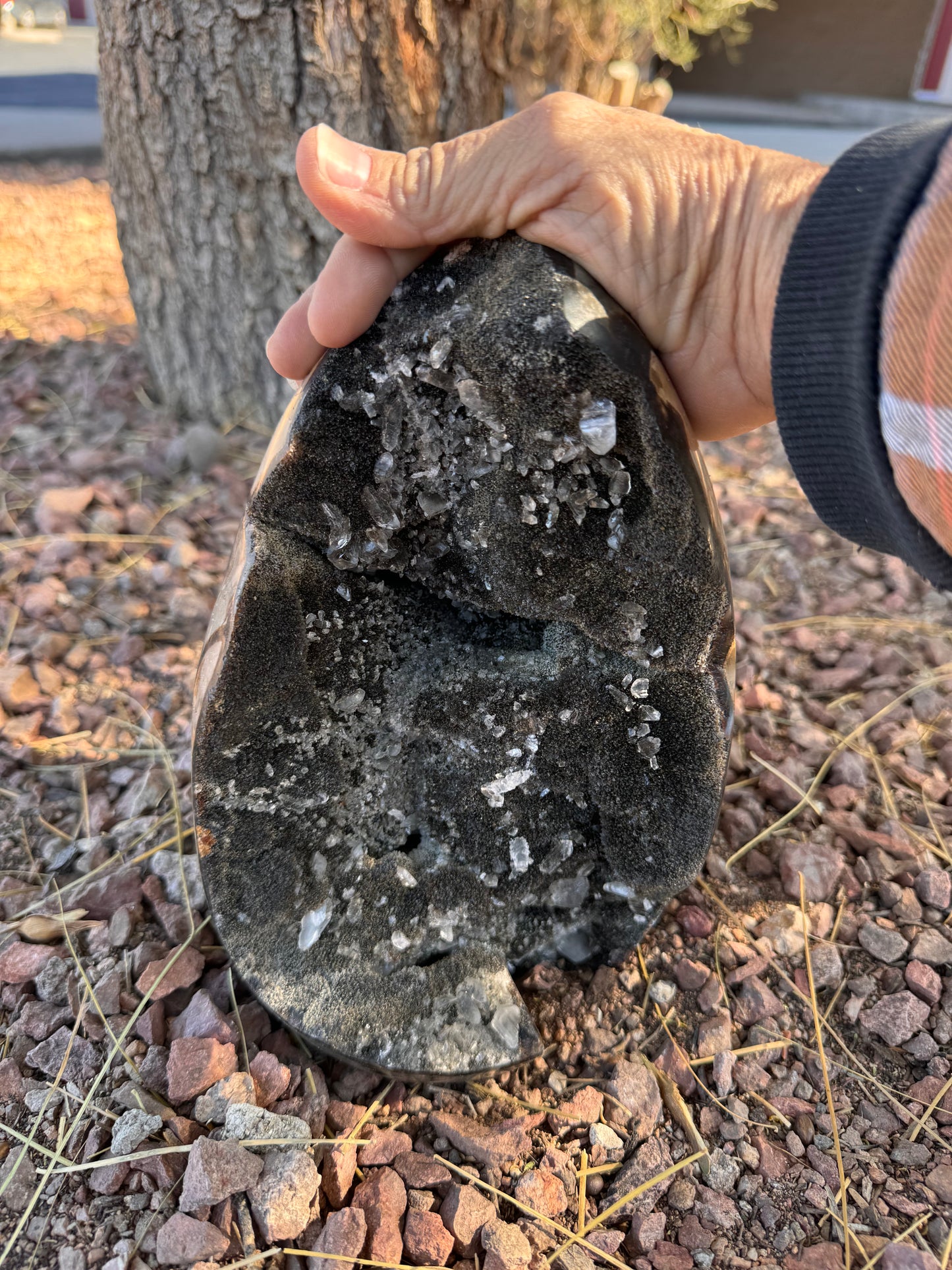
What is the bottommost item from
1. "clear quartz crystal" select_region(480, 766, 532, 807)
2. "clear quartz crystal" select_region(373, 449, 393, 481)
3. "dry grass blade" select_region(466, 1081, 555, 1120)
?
"dry grass blade" select_region(466, 1081, 555, 1120)

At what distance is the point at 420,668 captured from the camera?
1317mm

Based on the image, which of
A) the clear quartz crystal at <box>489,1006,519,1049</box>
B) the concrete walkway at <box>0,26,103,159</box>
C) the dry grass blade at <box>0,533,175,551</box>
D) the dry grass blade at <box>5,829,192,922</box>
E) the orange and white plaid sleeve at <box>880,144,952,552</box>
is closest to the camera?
the orange and white plaid sleeve at <box>880,144,952,552</box>

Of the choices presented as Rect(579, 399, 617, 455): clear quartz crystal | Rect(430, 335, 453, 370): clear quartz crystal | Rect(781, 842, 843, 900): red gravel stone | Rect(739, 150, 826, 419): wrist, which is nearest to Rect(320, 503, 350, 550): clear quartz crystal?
Rect(430, 335, 453, 370): clear quartz crystal

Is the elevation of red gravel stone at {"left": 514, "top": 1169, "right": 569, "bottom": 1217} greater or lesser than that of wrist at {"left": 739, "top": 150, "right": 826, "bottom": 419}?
lesser

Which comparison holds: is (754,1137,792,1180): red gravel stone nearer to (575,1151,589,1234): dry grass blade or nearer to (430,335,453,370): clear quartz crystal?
(575,1151,589,1234): dry grass blade

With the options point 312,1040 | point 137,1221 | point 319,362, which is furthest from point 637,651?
point 137,1221

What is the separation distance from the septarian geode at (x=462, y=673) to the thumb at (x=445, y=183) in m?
0.05

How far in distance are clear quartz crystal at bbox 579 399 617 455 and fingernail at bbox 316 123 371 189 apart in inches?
16.6

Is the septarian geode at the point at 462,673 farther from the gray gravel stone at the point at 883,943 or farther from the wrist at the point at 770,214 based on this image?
the gray gravel stone at the point at 883,943

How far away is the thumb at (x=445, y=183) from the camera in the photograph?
1131 mm

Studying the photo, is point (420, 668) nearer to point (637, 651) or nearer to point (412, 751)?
point (412, 751)

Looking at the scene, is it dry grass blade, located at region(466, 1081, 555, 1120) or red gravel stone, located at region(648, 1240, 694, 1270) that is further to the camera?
dry grass blade, located at region(466, 1081, 555, 1120)

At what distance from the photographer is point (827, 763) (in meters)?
1.72

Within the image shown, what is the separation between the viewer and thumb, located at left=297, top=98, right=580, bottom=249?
1131 millimetres
